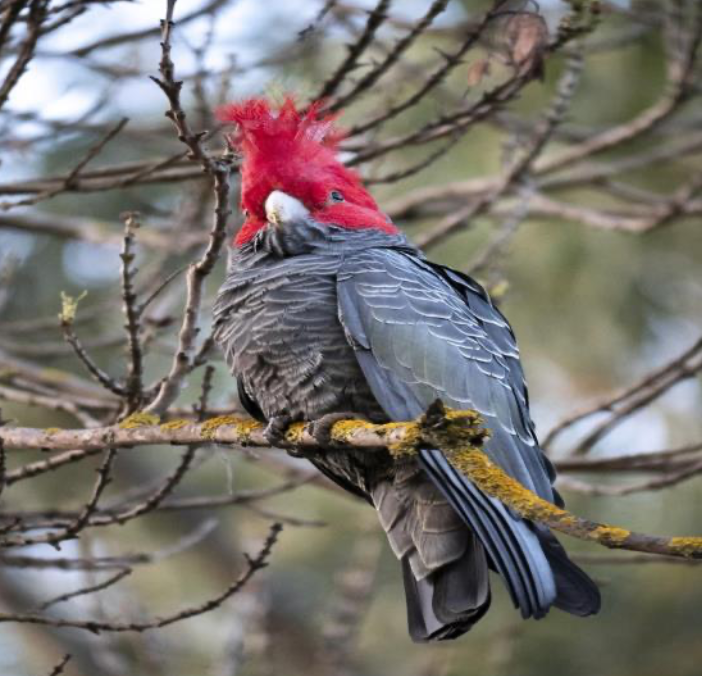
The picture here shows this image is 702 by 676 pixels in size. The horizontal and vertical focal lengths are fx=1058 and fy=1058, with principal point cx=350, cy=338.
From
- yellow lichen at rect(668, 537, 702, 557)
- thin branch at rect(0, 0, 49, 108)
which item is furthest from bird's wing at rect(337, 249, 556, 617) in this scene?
thin branch at rect(0, 0, 49, 108)

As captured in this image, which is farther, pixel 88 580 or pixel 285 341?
pixel 88 580

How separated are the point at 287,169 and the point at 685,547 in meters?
2.65

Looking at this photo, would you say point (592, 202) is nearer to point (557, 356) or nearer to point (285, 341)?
point (557, 356)

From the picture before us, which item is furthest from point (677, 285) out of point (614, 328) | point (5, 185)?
point (5, 185)

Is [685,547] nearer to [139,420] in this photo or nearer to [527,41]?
[139,420]

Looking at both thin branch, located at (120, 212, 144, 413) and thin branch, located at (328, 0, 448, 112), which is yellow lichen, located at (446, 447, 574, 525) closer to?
thin branch, located at (120, 212, 144, 413)

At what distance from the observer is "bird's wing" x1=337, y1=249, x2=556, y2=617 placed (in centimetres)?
393

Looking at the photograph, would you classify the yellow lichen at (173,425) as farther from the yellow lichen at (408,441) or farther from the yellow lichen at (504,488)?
the yellow lichen at (504,488)

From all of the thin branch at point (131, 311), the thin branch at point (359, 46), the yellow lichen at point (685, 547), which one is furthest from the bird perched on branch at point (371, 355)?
the yellow lichen at point (685, 547)

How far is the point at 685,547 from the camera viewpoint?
8.75ft

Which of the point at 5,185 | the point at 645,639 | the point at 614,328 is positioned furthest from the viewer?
the point at 614,328

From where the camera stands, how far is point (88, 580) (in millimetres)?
5855

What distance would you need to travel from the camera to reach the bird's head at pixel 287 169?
184 inches

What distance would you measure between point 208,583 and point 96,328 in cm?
279
